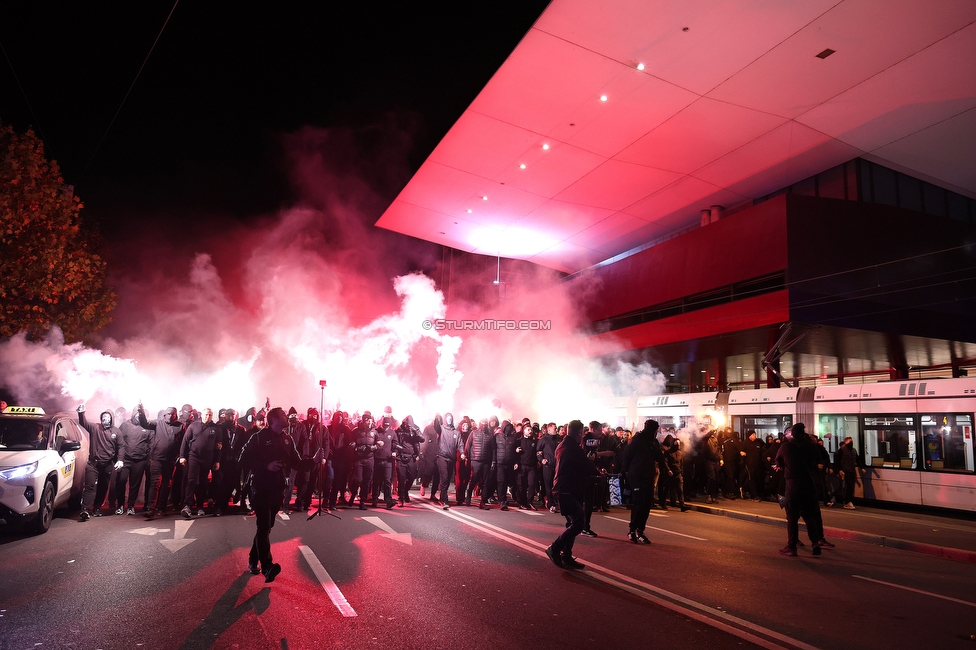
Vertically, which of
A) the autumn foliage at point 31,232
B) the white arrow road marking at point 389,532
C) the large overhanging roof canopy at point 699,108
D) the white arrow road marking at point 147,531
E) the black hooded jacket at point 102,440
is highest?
the large overhanging roof canopy at point 699,108

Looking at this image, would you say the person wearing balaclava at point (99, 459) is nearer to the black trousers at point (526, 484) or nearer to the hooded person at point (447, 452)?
the hooded person at point (447, 452)

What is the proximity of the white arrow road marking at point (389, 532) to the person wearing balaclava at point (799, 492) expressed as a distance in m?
5.35

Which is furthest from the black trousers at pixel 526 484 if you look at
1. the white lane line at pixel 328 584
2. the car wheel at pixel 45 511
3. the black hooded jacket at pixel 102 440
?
the car wheel at pixel 45 511

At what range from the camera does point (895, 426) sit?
14828 mm

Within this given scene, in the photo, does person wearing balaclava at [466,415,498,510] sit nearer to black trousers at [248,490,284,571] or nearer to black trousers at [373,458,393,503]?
black trousers at [373,458,393,503]

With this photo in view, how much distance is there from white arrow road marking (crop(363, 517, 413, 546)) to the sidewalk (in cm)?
749

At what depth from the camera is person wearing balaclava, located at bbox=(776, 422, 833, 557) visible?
845cm

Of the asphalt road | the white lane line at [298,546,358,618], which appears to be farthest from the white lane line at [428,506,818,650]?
the white lane line at [298,546,358,618]

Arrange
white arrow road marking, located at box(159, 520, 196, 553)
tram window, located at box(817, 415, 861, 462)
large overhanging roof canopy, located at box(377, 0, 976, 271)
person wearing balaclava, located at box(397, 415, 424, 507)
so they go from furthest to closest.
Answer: tram window, located at box(817, 415, 861, 462) → person wearing balaclava, located at box(397, 415, 424, 507) → large overhanging roof canopy, located at box(377, 0, 976, 271) → white arrow road marking, located at box(159, 520, 196, 553)

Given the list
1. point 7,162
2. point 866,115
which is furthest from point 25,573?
point 866,115

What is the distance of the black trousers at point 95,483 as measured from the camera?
10344 millimetres

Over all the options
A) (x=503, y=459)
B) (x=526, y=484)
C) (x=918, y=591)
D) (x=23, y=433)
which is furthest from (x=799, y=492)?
(x=23, y=433)

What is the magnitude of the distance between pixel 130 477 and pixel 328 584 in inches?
278

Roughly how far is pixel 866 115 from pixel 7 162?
21387 mm
